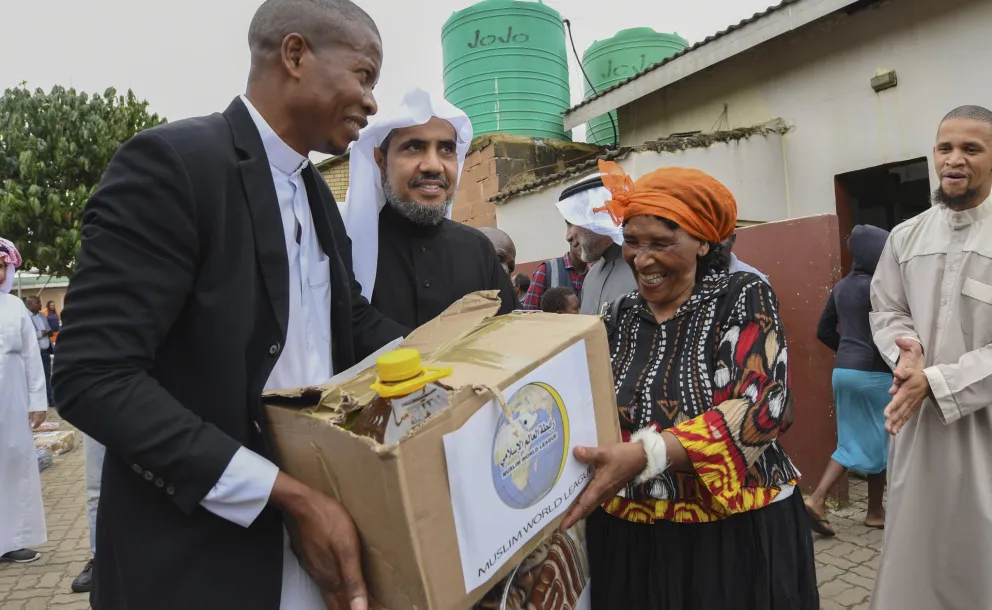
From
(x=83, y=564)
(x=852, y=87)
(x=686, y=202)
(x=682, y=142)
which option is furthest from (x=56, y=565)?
(x=852, y=87)

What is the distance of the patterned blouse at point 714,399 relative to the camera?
1.55 metres

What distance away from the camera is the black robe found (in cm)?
215

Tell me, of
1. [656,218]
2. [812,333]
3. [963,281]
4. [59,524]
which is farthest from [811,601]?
[59,524]

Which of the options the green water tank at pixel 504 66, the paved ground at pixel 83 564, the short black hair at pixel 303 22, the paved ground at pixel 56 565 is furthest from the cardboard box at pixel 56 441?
the short black hair at pixel 303 22

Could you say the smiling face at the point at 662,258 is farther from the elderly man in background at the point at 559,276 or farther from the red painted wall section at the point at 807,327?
the red painted wall section at the point at 807,327

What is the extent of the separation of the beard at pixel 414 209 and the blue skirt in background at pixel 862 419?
10.1 ft

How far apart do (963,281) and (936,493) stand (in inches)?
33.0

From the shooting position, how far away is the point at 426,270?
86.7 inches

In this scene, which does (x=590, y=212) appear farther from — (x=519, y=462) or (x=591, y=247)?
(x=519, y=462)

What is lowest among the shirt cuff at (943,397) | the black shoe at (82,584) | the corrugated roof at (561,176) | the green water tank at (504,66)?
the black shoe at (82,584)

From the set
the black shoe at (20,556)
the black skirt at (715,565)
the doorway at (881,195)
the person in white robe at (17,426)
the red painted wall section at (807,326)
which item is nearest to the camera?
the black skirt at (715,565)

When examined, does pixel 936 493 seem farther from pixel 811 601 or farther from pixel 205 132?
pixel 205 132

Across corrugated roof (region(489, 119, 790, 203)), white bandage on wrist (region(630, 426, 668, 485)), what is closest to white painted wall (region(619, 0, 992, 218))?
corrugated roof (region(489, 119, 790, 203))

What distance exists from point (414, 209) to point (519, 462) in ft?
4.12
